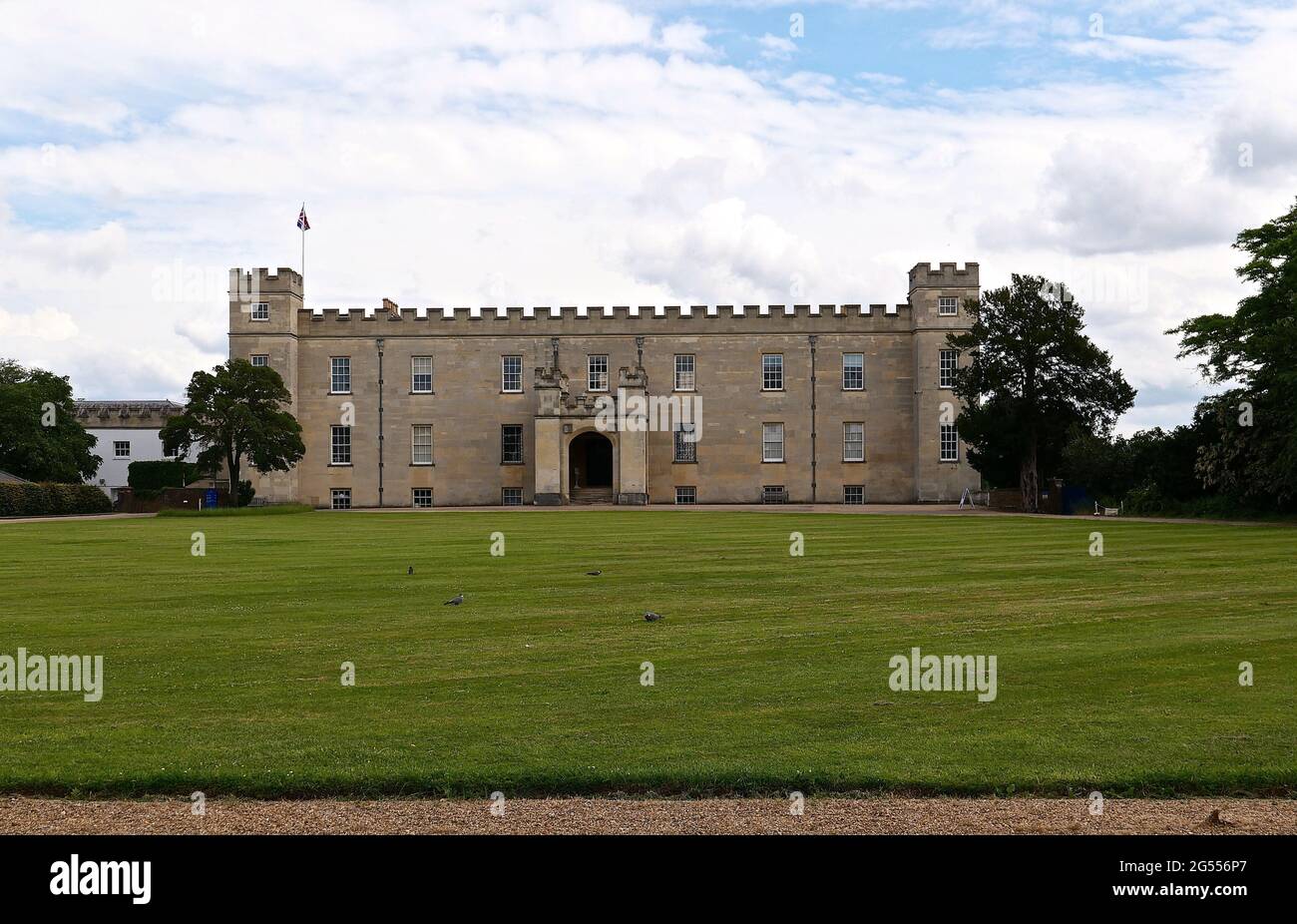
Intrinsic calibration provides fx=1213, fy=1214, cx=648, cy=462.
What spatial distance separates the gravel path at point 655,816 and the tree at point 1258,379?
1181 inches

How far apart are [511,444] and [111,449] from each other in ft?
93.1

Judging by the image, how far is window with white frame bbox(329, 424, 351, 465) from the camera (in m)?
59.3

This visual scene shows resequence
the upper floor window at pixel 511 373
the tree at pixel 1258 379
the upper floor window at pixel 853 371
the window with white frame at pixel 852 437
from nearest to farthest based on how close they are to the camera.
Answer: the tree at pixel 1258 379 → the upper floor window at pixel 853 371 → the window with white frame at pixel 852 437 → the upper floor window at pixel 511 373

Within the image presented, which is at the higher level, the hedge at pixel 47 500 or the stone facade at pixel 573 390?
the stone facade at pixel 573 390

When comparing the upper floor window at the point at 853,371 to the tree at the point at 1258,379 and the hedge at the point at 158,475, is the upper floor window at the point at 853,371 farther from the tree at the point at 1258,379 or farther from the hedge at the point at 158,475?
the hedge at the point at 158,475

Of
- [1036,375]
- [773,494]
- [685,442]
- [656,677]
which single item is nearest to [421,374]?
[685,442]

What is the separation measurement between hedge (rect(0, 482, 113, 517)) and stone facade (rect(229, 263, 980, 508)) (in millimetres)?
8267

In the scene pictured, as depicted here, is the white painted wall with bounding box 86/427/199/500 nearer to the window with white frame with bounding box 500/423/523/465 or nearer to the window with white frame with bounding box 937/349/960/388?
the window with white frame with bounding box 500/423/523/465

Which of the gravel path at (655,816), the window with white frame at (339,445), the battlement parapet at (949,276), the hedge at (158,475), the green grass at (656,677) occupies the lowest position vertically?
the gravel path at (655,816)

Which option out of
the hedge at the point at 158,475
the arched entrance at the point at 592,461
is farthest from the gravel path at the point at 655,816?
the hedge at the point at 158,475

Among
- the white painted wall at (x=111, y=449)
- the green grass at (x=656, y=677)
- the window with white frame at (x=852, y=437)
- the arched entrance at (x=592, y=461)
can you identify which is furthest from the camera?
the white painted wall at (x=111, y=449)

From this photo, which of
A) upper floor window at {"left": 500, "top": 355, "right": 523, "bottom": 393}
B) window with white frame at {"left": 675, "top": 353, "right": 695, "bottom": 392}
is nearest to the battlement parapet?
window with white frame at {"left": 675, "top": 353, "right": 695, "bottom": 392}

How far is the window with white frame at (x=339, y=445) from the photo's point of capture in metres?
59.3
